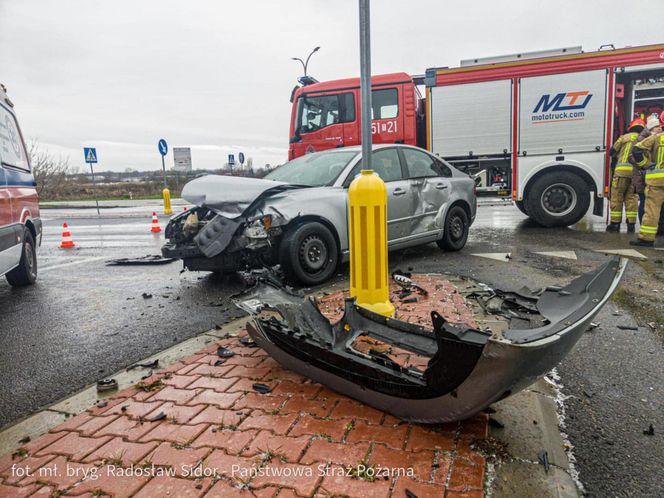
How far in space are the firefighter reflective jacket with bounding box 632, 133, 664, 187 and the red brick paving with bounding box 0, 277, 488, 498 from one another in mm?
6717

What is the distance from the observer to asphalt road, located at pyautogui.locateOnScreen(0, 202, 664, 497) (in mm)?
2279

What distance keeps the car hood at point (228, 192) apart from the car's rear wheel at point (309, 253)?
578 millimetres

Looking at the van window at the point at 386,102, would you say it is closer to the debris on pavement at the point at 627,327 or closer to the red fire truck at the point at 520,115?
the red fire truck at the point at 520,115

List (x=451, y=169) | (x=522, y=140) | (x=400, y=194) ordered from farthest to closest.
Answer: (x=522, y=140)
(x=451, y=169)
(x=400, y=194)

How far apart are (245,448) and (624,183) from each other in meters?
8.73

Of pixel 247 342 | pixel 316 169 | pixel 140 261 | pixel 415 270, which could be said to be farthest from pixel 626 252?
pixel 140 261

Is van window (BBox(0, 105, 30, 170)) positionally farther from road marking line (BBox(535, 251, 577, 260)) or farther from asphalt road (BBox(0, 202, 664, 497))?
road marking line (BBox(535, 251, 577, 260))

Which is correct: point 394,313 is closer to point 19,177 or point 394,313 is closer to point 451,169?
point 451,169

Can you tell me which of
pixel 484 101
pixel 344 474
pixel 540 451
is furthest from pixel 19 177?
pixel 484 101

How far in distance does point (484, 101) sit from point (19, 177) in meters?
8.64

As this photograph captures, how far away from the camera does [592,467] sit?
2.05 m

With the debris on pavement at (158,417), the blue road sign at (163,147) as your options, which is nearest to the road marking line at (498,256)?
the debris on pavement at (158,417)

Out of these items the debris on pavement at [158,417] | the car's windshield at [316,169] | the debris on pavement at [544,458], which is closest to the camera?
the debris on pavement at [544,458]

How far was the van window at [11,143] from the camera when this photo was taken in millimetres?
5227
